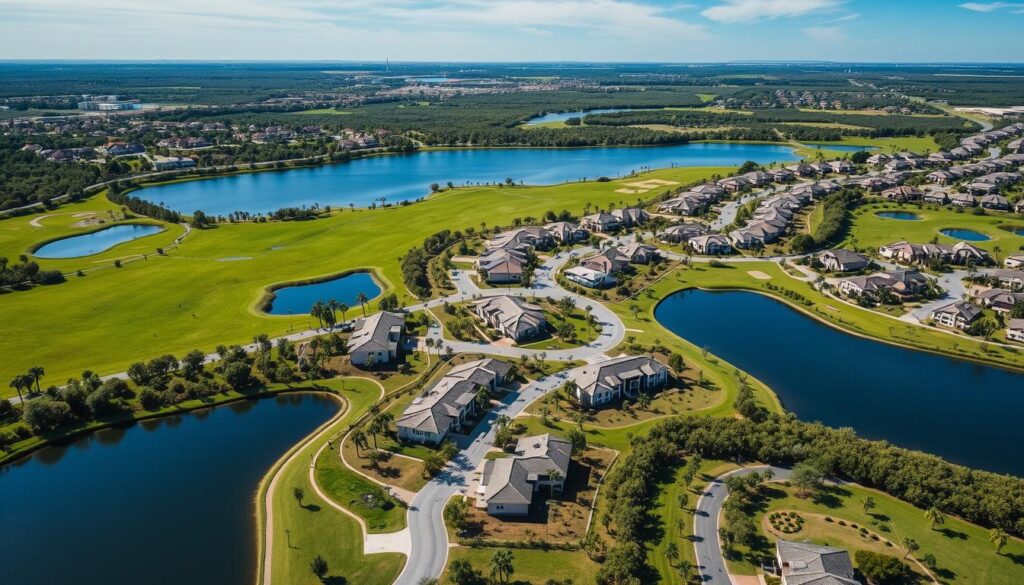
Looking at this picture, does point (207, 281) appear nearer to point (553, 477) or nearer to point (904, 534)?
point (553, 477)

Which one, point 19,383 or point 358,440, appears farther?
point 19,383

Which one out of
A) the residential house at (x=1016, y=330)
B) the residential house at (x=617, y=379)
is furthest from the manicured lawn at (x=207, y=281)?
the residential house at (x=1016, y=330)

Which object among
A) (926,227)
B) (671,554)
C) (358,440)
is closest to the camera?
(671,554)

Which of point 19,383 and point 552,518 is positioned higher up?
point 19,383

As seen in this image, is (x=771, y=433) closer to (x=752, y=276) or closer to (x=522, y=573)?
(x=522, y=573)

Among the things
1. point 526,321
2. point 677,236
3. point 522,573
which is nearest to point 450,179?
point 677,236

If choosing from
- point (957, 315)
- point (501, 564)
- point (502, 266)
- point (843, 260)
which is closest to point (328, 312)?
point (502, 266)

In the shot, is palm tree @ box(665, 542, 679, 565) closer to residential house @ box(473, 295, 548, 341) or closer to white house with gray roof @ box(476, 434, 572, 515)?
white house with gray roof @ box(476, 434, 572, 515)

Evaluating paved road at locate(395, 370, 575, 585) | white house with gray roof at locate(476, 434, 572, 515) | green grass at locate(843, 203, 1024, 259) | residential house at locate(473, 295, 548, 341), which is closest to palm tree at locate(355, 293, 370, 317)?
residential house at locate(473, 295, 548, 341)
